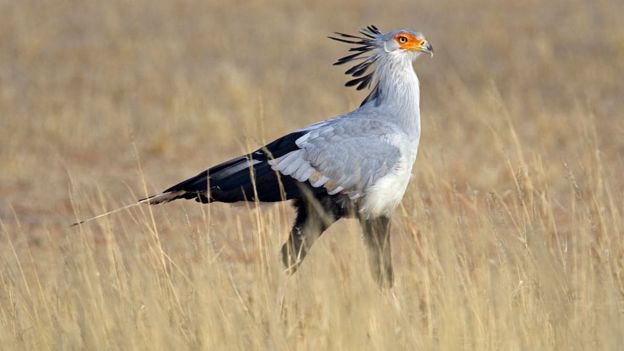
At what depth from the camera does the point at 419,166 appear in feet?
29.6

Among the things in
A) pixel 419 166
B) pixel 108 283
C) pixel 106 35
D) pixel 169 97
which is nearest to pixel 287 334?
pixel 108 283

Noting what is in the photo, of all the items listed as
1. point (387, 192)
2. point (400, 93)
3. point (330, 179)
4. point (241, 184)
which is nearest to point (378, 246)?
point (387, 192)

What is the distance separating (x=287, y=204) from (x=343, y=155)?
3.82 meters

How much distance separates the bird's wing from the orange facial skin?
0.67 metres

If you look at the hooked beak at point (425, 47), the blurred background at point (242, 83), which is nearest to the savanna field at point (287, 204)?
the blurred background at point (242, 83)

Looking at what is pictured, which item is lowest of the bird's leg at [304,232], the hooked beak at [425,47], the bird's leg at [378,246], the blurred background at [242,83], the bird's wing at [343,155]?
the bird's leg at [378,246]

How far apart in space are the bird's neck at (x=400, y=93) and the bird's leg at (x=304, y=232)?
532 millimetres

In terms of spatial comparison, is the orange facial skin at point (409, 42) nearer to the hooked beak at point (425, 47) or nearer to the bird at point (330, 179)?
the hooked beak at point (425, 47)

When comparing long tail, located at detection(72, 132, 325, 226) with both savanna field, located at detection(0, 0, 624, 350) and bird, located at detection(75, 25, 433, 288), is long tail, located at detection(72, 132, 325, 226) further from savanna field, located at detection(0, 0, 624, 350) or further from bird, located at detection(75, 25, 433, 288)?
savanna field, located at detection(0, 0, 624, 350)

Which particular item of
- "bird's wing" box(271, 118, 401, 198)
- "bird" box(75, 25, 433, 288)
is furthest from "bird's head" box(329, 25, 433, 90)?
"bird's wing" box(271, 118, 401, 198)

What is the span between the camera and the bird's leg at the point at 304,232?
556cm

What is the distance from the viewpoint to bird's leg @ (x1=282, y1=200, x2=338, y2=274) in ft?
18.2

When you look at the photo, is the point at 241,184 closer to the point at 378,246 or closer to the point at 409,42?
the point at 378,246

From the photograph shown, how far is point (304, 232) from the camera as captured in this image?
18.3 feet
